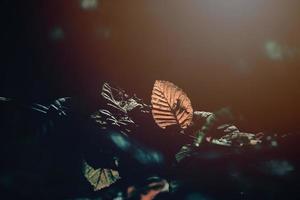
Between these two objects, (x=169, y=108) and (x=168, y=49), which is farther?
(x=168, y=49)

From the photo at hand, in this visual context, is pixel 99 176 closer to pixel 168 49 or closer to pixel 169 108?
pixel 169 108

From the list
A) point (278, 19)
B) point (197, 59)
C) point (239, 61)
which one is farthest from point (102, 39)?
point (278, 19)

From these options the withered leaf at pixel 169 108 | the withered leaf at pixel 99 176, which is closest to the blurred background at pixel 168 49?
the withered leaf at pixel 169 108

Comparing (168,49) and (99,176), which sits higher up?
(168,49)

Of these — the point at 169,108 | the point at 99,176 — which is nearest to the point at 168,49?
the point at 169,108

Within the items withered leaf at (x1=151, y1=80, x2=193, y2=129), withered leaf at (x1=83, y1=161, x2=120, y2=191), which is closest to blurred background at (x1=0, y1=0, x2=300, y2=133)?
withered leaf at (x1=151, y1=80, x2=193, y2=129)

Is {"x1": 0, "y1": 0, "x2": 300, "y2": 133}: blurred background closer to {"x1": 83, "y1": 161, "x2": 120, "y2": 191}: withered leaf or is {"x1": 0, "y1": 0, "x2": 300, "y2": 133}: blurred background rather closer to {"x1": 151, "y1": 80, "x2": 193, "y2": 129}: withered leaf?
{"x1": 151, "y1": 80, "x2": 193, "y2": 129}: withered leaf
